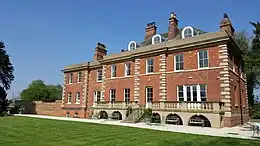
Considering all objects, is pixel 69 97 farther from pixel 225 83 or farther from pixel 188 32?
pixel 225 83

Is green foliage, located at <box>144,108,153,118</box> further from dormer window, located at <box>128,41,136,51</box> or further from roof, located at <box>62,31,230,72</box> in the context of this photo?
dormer window, located at <box>128,41,136,51</box>

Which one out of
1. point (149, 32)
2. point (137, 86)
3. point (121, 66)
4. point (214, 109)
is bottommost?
Answer: point (214, 109)

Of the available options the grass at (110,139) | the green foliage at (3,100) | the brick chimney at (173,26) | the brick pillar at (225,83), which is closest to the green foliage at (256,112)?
the brick pillar at (225,83)

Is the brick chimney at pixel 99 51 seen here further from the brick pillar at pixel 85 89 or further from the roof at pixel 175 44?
the roof at pixel 175 44

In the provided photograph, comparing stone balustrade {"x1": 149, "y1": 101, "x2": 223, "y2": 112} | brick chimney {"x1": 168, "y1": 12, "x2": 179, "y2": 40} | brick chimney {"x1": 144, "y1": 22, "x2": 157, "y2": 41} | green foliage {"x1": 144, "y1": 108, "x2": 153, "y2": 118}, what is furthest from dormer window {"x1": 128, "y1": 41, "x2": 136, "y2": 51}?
green foliage {"x1": 144, "y1": 108, "x2": 153, "y2": 118}

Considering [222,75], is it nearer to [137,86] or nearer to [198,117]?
[198,117]

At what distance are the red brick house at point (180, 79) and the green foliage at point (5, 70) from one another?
19611 mm

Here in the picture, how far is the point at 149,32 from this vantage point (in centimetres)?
2870

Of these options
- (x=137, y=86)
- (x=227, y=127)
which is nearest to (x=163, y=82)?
(x=137, y=86)

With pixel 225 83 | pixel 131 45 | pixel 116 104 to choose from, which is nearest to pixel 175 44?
pixel 225 83

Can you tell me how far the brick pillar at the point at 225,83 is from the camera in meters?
16.6

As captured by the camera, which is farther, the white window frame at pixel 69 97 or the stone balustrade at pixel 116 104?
the white window frame at pixel 69 97

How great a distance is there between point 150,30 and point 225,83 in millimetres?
14059

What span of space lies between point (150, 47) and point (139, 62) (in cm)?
201
